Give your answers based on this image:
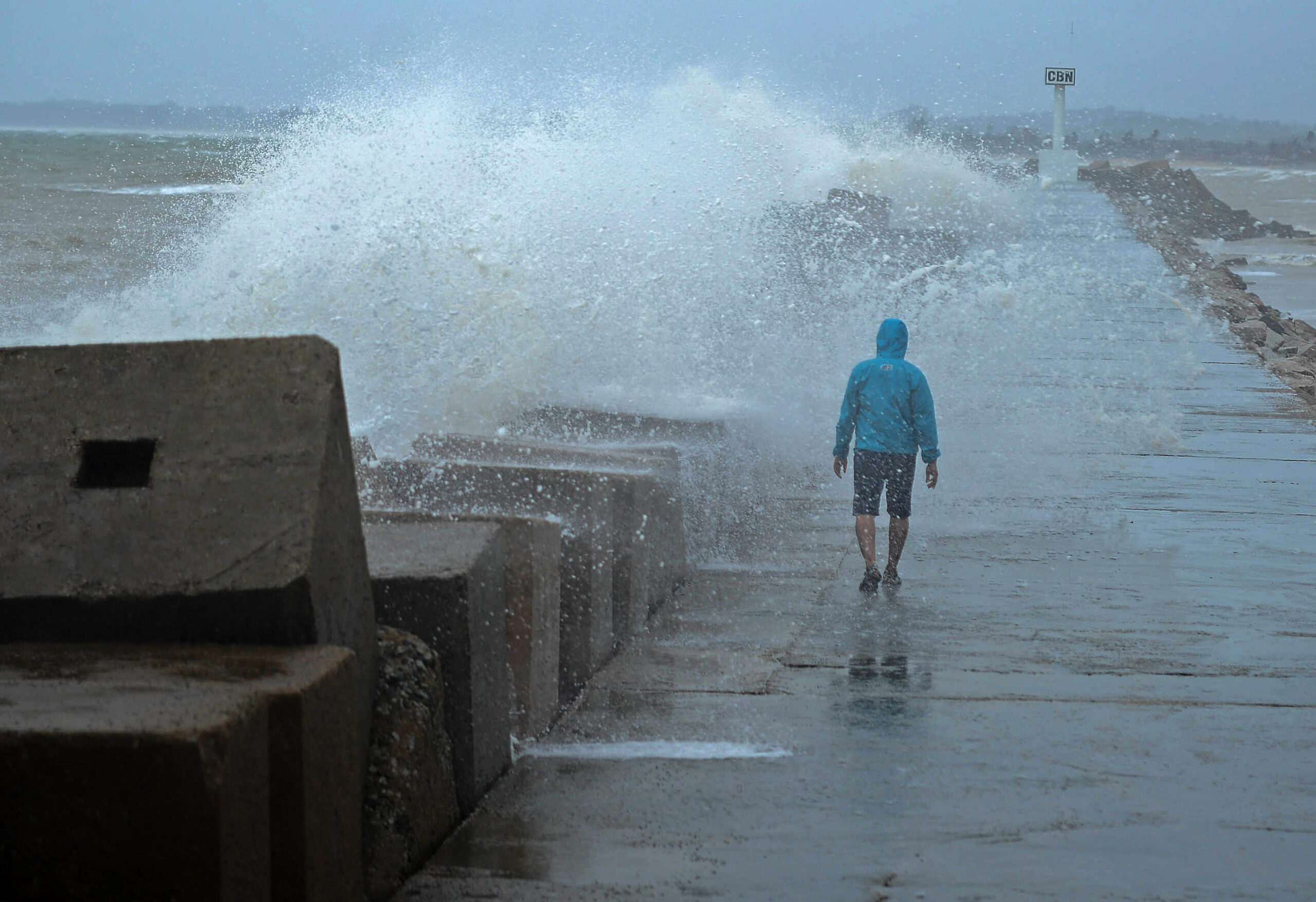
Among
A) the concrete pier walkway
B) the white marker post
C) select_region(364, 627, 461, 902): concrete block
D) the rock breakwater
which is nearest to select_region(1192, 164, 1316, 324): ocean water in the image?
the rock breakwater

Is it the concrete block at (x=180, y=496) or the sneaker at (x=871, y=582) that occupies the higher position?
the concrete block at (x=180, y=496)

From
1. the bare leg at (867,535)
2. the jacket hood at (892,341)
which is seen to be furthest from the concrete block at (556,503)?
the jacket hood at (892,341)

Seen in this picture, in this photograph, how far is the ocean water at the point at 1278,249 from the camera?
28.8 metres

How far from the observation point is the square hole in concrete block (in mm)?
3203

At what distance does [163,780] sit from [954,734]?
118 inches

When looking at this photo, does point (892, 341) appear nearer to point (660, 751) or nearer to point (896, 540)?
point (896, 540)

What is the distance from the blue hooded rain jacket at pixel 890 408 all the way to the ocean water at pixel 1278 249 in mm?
19615

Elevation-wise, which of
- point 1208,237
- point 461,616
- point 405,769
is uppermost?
point 461,616

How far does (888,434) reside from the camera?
735 centimetres

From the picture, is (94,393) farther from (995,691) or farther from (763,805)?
(995,691)

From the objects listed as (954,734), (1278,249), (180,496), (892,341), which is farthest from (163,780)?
(1278,249)

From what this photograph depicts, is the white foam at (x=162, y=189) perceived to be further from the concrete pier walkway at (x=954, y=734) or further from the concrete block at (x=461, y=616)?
the concrete block at (x=461, y=616)

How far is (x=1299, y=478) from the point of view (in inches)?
381

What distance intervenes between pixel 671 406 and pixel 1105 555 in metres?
3.06
